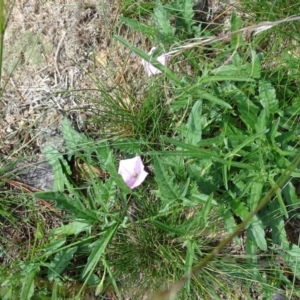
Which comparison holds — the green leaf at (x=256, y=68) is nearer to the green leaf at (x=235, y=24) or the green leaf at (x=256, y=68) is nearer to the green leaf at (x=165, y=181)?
the green leaf at (x=235, y=24)

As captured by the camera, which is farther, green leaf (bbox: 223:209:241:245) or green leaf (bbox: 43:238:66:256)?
green leaf (bbox: 43:238:66:256)

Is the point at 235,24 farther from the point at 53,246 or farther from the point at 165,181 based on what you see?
the point at 53,246

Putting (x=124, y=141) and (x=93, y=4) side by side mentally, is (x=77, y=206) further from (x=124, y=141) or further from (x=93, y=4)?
(x=93, y=4)

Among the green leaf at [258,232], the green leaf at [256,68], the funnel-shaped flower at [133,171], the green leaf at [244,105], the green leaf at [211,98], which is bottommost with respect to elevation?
the green leaf at [258,232]

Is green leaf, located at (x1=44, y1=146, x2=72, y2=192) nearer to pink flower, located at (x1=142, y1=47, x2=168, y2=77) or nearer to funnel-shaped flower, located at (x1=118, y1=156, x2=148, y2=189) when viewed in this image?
funnel-shaped flower, located at (x1=118, y1=156, x2=148, y2=189)

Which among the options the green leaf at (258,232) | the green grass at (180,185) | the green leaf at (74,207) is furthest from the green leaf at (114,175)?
the green leaf at (258,232)

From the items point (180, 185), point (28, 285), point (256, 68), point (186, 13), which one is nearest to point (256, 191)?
point (180, 185)

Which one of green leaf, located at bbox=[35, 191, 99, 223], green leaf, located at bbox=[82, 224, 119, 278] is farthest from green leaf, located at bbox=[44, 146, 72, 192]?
green leaf, located at bbox=[82, 224, 119, 278]

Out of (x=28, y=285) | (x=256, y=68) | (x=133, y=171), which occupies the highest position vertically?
(x=256, y=68)
